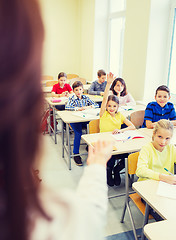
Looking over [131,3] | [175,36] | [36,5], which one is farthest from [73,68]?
[36,5]

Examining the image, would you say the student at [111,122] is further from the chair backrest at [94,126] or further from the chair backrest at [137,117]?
the chair backrest at [137,117]

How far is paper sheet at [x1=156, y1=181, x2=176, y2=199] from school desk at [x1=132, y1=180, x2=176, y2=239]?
2 centimetres

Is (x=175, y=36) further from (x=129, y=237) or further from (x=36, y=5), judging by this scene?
(x=36, y=5)

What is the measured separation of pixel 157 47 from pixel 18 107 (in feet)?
13.2

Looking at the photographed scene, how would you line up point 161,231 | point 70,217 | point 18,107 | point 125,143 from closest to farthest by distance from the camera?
point 18,107 < point 70,217 < point 161,231 < point 125,143

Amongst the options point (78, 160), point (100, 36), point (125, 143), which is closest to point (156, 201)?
point (125, 143)

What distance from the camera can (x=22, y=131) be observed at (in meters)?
0.40

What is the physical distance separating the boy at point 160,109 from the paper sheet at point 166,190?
52.9 inches

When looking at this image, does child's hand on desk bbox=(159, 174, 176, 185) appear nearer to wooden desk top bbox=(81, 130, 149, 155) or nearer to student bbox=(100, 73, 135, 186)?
wooden desk top bbox=(81, 130, 149, 155)

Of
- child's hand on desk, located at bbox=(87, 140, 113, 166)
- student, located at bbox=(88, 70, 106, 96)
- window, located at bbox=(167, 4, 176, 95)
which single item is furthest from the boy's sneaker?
child's hand on desk, located at bbox=(87, 140, 113, 166)

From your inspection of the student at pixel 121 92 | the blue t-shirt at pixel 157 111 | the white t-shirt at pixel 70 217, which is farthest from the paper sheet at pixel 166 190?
the student at pixel 121 92

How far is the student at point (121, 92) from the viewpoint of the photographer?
3.89 m

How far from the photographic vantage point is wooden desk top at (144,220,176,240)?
1179 millimetres

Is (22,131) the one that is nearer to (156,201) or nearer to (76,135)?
(156,201)
